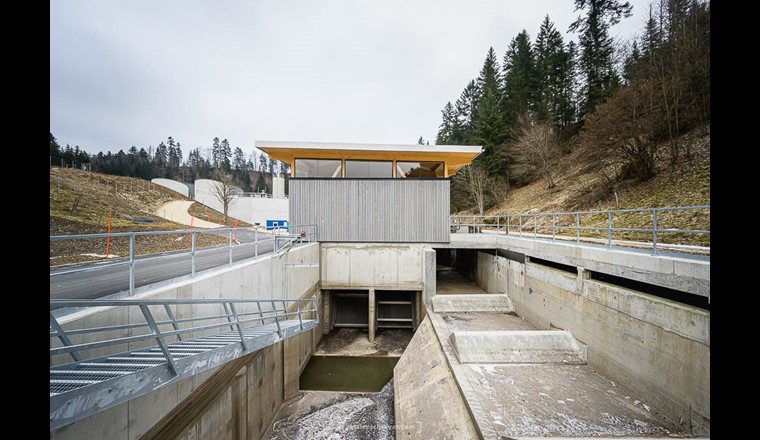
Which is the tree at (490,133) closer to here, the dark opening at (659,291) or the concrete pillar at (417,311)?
the concrete pillar at (417,311)

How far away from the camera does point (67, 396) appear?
193 cm

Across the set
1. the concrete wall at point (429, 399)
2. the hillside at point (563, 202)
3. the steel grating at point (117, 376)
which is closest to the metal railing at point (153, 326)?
the steel grating at point (117, 376)

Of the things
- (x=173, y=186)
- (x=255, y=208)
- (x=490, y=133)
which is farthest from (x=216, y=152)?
(x=490, y=133)

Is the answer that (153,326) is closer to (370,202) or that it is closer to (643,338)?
(643,338)

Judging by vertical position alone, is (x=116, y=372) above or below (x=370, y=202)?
below

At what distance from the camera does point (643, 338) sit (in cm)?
550

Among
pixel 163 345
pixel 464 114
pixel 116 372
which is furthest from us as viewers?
pixel 464 114

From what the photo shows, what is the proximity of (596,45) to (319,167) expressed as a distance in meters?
32.0

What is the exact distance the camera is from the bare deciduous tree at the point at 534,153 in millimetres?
→ 22406

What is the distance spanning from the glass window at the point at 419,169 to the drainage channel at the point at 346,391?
319 inches

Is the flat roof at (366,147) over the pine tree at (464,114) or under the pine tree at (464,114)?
under

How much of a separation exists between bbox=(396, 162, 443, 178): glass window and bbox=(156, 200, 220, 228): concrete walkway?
76.2 ft

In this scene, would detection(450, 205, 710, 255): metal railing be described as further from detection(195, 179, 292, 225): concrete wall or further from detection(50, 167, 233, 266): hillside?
detection(195, 179, 292, 225): concrete wall
